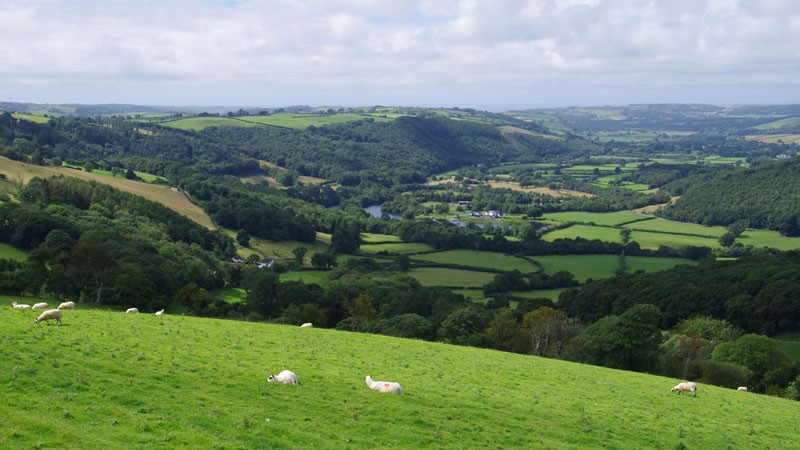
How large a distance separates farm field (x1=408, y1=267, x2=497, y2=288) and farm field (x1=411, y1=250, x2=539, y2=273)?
14.2 ft

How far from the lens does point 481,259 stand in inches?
4446

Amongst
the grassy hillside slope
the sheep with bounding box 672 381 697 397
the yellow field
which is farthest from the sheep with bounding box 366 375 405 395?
the yellow field

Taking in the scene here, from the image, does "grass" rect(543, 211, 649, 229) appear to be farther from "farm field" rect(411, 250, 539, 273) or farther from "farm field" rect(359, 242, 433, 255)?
"farm field" rect(359, 242, 433, 255)

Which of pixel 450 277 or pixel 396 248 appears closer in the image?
pixel 450 277

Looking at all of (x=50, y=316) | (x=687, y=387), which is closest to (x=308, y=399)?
(x=50, y=316)

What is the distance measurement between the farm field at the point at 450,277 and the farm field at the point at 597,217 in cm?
6379

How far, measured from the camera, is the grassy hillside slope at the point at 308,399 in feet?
49.7

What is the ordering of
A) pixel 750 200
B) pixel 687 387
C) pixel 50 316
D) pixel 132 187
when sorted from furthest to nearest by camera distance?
pixel 750 200, pixel 132 187, pixel 687 387, pixel 50 316

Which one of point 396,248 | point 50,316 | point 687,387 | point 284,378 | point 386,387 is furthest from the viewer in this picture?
point 396,248

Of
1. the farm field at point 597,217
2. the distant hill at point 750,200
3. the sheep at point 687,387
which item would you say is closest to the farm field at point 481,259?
the farm field at point 597,217

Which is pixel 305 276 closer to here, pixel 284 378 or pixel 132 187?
pixel 132 187

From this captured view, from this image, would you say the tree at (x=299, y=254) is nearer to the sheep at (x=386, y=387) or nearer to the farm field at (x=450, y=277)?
the farm field at (x=450, y=277)

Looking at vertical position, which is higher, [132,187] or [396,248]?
[132,187]

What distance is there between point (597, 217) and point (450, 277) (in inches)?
3126
